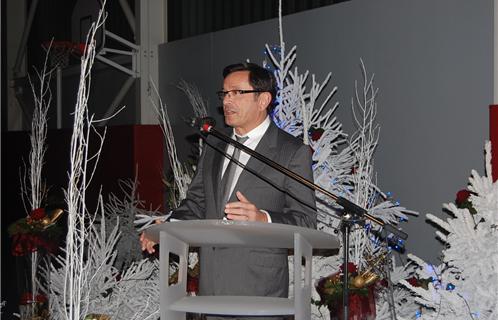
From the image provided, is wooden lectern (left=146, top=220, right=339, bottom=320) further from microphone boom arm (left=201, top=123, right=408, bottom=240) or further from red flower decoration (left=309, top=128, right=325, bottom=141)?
red flower decoration (left=309, top=128, right=325, bottom=141)

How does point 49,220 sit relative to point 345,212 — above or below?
below

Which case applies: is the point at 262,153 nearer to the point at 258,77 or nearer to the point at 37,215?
the point at 258,77

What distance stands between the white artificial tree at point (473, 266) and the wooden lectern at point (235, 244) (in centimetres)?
45

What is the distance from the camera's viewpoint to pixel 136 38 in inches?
318

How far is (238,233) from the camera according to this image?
205cm

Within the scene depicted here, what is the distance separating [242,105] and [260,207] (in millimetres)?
331

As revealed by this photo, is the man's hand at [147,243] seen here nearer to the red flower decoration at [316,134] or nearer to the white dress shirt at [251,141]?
the white dress shirt at [251,141]

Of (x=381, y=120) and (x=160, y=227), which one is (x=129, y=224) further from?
(x=160, y=227)

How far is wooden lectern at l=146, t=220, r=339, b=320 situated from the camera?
2.01m

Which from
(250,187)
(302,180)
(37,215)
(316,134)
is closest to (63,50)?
(37,215)

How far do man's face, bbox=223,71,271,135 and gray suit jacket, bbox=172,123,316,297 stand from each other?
2.7 inches

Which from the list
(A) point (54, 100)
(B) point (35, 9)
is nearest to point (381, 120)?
(A) point (54, 100)

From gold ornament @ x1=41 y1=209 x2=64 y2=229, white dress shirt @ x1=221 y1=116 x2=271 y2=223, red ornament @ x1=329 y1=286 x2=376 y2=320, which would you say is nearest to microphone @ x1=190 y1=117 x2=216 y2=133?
white dress shirt @ x1=221 y1=116 x2=271 y2=223

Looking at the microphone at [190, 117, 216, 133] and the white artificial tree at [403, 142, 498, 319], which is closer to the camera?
the microphone at [190, 117, 216, 133]
